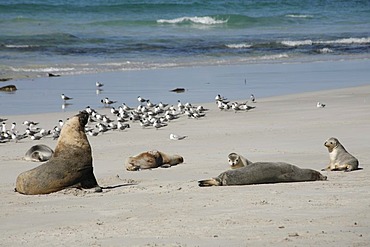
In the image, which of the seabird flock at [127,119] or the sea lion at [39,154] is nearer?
the sea lion at [39,154]

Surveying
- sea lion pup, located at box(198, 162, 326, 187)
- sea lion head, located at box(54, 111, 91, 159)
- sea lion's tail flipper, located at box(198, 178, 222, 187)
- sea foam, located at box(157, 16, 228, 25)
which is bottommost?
sea foam, located at box(157, 16, 228, 25)

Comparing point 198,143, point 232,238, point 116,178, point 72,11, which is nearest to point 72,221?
point 232,238

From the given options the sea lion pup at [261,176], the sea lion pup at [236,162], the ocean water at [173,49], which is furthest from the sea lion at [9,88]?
the sea lion pup at [261,176]

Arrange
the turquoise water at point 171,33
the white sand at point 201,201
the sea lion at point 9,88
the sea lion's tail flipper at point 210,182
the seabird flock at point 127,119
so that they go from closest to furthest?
the white sand at point 201,201
the sea lion's tail flipper at point 210,182
the seabird flock at point 127,119
the sea lion at point 9,88
the turquoise water at point 171,33

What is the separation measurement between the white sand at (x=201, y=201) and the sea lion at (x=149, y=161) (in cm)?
18

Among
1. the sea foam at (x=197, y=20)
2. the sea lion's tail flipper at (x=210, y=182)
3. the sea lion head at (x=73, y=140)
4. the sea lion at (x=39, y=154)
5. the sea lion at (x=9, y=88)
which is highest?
the sea lion head at (x=73, y=140)

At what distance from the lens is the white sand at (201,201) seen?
6.17 metres

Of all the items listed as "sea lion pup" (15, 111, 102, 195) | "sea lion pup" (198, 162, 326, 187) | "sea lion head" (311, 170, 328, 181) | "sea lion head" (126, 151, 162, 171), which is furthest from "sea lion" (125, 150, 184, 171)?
"sea lion head" (311, 170, 328, 181)

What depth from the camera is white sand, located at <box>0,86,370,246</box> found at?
243 inches

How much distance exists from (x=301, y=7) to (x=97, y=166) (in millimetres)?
47298

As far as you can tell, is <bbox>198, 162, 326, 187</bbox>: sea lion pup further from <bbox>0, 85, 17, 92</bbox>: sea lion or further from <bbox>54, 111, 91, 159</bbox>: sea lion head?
<bbox>0, 85, 17, 92</bbox>: sea lion

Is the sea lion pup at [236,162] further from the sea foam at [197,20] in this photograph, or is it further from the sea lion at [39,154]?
the sea foam at [197,20]

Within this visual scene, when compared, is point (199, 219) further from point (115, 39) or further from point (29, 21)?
point (29, 21)

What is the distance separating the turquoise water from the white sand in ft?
39.5
